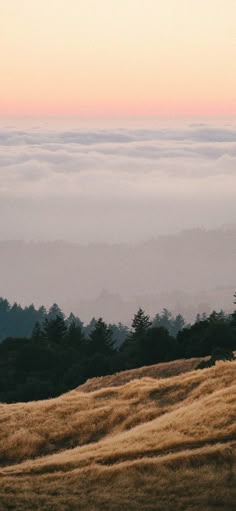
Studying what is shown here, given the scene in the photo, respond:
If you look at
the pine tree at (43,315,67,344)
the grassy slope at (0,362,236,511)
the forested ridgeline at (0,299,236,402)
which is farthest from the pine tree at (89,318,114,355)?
the grassy slope at (0,362,236,511)

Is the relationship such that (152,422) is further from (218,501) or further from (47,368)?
(47,368)

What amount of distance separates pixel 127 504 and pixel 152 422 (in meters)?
16.3

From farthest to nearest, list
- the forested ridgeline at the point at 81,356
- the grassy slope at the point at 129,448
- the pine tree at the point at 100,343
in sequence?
the pine tree at the point at 100,343 → the forested ridgeline at the point at 81,356 → the grassy slope at the point at 129,448

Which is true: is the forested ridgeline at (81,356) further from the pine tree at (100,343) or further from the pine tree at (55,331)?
the pine tree at (55,331)

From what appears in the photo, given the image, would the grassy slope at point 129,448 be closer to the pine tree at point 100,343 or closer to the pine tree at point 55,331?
the pine tree at point 100,343

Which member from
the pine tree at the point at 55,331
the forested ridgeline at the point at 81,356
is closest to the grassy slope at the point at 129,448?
the forested ridgeline at the point at 81,356

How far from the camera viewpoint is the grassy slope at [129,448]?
35.6 m

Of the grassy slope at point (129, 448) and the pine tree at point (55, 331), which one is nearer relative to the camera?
the grassy slope at point (129, 448)

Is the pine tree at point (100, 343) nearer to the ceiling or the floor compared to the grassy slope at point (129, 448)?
nearer to the ceiling

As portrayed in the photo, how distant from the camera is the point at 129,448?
142ft

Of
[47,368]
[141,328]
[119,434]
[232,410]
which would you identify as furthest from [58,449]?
[141,328]

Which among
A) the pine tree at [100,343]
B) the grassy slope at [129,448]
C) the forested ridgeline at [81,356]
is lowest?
the grassy slope at [129,448]

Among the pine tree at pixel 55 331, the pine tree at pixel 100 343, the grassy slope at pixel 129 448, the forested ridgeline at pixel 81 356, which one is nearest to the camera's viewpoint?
the grassy slope at pixel 129 448

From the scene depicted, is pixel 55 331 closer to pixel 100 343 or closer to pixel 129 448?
pixel 100 343
